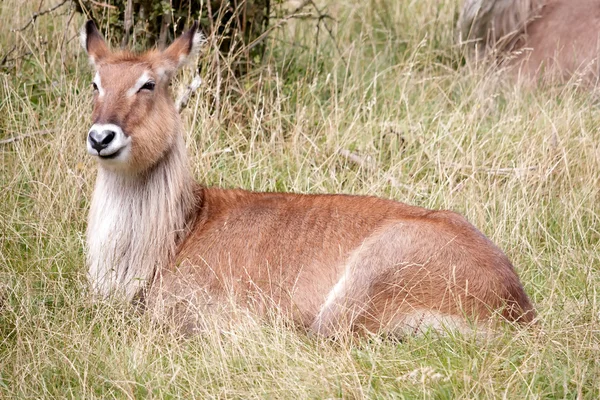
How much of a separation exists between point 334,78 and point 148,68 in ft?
7.72

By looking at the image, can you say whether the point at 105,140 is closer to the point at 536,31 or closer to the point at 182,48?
the point at 182,48

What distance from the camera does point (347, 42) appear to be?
27.4 ft

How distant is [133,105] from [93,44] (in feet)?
2.12

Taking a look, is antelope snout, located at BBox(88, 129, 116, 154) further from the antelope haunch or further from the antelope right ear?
the antelope right ear

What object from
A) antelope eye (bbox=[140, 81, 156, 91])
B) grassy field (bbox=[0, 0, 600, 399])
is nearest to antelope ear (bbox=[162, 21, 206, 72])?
antelope eye (bbox=[140, 81, 156, 91])

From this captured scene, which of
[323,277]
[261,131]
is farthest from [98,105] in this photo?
[261,131]

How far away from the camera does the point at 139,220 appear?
520cm

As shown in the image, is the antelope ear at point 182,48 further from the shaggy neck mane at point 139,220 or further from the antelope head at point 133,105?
the shaggy neck mane at point 139,220

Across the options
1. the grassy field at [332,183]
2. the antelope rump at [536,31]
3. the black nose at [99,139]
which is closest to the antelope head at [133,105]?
the black nose at [99,139]

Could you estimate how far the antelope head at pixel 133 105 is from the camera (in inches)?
190

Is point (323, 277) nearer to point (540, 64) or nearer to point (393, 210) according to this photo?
point (393, 210)

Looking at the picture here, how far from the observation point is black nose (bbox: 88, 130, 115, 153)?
4734 millimetres

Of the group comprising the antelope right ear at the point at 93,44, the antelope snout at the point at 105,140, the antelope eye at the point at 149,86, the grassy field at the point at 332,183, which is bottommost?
the grassy field at the point at 332,183

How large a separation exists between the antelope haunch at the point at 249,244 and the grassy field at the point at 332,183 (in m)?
0.18
